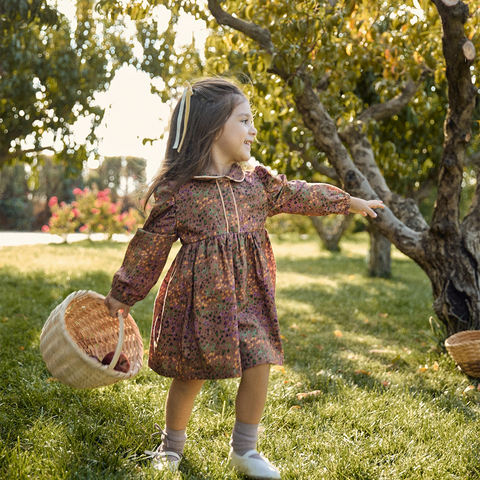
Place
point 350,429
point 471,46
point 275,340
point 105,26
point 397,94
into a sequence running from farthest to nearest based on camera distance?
point 105,26 → point 397,94 → point 471,46 → point 350,429 → point 275,340

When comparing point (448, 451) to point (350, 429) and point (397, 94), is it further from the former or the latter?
point (397, 94)

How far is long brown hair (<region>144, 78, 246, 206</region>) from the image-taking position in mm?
2029

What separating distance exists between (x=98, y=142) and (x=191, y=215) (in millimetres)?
4948

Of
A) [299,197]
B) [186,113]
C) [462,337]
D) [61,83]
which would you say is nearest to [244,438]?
[299,197]

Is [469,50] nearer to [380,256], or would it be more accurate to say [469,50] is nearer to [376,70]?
[376,70]

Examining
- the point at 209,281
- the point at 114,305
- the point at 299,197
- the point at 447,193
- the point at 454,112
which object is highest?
the point at 454,112

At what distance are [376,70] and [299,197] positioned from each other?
9.58 feet

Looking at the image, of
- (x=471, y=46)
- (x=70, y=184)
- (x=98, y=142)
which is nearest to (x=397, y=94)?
(x=471, y=46)

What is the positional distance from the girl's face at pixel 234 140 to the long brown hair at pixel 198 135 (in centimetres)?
2

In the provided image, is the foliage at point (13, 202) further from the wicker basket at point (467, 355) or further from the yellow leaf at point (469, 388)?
the yellow leaf at point (469, 388)

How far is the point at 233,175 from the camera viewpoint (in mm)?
2047

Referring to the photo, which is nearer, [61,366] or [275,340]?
[61,366]

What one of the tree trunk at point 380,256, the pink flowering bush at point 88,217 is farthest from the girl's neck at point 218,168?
the pink flowering bush at point 88,217

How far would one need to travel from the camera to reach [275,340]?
2000 millimetres
